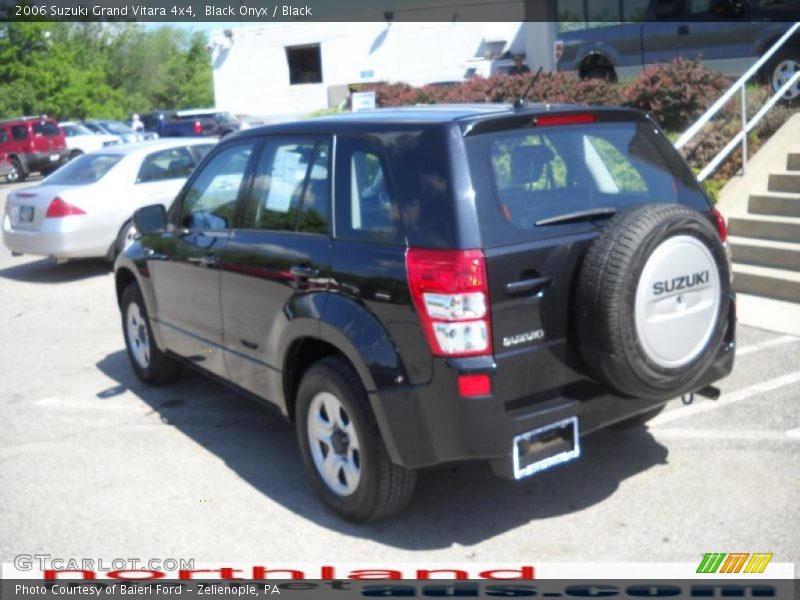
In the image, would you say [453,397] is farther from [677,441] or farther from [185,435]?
[185,435]

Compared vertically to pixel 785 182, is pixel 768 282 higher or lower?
lower

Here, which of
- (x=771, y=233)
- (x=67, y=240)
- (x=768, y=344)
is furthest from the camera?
(x=67, y=240)

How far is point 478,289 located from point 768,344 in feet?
12.8

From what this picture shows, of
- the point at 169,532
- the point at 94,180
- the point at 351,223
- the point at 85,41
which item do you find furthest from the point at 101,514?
the point at 85,41

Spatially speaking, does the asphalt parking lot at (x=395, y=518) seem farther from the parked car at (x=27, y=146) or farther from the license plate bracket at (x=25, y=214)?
the parked car at (x=27, y=146)

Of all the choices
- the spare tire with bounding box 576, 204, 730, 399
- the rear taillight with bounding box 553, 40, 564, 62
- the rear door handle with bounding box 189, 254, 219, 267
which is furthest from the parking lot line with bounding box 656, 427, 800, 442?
the rear taillight with bounding box 553, 40, 564, 62

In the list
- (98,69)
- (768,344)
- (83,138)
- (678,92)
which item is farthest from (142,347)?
(98,69)

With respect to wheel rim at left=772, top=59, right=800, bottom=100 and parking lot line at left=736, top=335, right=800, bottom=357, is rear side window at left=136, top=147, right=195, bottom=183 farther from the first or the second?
parking lot line at left=736, top=335, right=800, bottom=357

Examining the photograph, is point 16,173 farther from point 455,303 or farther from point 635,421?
point 455,303

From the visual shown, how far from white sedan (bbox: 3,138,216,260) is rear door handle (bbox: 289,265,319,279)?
25.1ft

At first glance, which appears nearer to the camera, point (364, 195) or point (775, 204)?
point (364, 195)

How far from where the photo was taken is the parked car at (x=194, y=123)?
3675cm

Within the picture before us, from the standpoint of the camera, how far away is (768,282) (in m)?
8.25

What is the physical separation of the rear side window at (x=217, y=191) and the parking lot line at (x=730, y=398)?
285 centimetres
